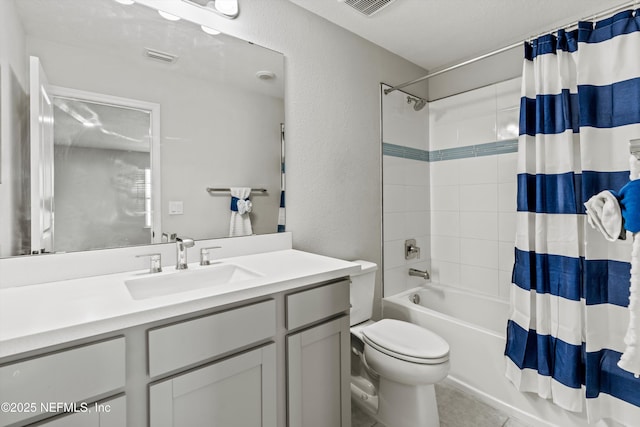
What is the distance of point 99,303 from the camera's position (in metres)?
0.84

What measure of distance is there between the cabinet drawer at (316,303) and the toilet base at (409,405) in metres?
0.63

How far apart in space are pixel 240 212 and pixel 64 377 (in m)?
0.97

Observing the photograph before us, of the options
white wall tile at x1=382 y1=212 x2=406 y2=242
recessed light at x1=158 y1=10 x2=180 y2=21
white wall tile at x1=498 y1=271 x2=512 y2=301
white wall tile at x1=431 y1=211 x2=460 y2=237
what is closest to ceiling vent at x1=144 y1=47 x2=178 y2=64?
recessed light at x1=158 y1=10 x2=180 y2=21

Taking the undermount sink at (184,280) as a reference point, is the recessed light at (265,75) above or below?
above

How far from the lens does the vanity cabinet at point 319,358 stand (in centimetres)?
112

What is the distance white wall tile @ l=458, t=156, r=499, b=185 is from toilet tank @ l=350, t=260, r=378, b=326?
1.27 m

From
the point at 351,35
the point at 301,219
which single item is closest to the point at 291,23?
the point at 351,35

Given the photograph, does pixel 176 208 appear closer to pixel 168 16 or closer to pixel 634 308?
pixel 168 16

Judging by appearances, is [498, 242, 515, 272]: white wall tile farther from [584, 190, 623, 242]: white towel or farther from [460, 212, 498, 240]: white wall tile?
[584, 190, 623, 242]: white towel

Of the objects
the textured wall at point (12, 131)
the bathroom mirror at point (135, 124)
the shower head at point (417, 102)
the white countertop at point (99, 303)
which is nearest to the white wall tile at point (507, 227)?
the shower head at point (417, 102)

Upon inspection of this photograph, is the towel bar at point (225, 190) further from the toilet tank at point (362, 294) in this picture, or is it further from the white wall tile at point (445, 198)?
the white wall tile at point (445, 198)

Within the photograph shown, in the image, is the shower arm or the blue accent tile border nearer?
the shower arm

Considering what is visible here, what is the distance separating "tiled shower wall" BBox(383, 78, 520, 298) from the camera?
229 centimetres

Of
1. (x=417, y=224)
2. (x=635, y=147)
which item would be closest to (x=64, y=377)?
(x=635, y=147)
